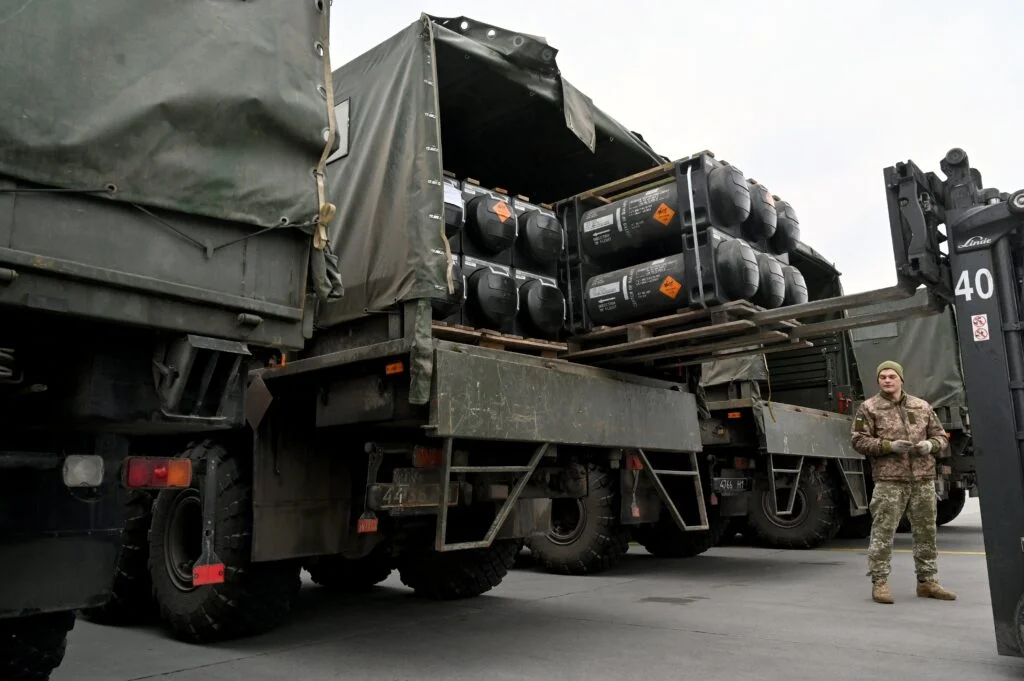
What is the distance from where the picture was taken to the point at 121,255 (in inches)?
96.3

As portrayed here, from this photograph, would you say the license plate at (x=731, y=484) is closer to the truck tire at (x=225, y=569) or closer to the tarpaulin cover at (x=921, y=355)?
the tarpaulin cover at (x=921, y=355)

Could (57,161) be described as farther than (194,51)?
No

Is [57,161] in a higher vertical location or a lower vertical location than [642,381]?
higher

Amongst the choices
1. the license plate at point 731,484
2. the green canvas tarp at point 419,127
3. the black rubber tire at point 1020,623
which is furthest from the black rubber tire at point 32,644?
the license plate at point 731,484

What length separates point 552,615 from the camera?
17.6ft

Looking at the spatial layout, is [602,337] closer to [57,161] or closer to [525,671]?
[525,671]

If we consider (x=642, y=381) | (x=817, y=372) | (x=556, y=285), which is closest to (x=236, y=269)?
(x=556, y=285)

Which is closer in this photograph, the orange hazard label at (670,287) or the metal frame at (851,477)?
the orange hazard label at (670,287)

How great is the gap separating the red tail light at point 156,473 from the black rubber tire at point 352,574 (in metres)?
3.72

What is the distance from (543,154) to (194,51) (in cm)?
351

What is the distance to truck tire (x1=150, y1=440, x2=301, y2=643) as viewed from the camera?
4.37m

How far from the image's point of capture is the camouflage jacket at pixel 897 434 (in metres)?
5.85

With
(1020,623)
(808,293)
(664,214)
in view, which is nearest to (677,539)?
(808,293)

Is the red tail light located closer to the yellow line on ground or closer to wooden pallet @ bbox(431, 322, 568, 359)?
wooden pallet @ bbox(431, 322, 568, 359)
